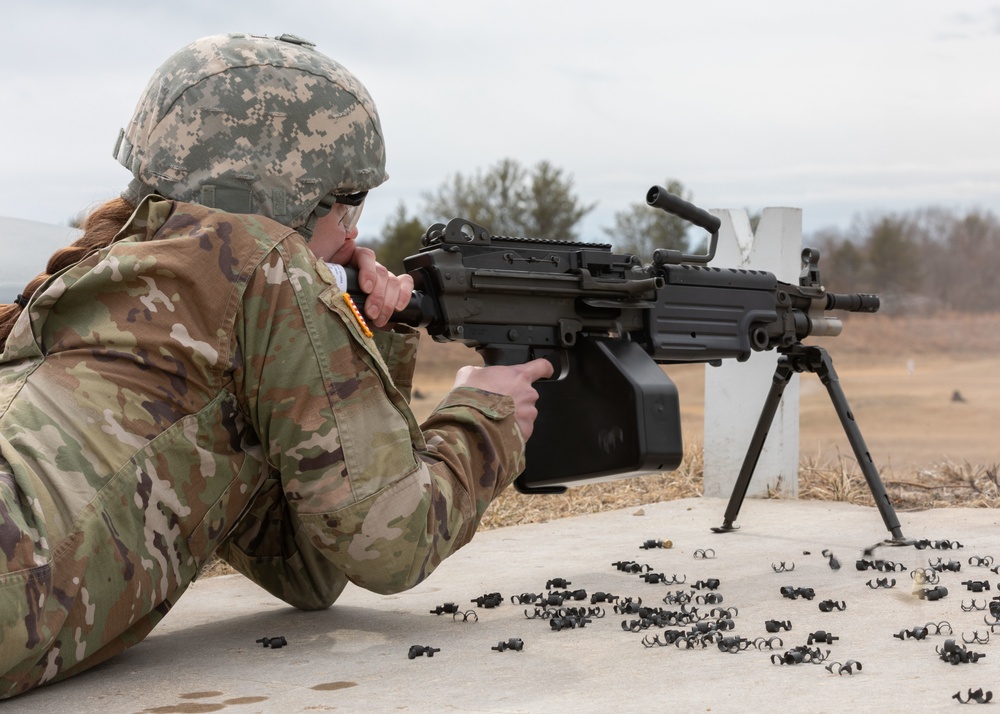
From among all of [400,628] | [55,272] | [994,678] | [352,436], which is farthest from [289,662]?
[994,678]

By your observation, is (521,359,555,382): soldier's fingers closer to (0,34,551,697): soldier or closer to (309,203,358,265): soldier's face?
(0,34,551,697): soldier

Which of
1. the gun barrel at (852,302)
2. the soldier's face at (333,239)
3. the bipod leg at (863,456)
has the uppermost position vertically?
the soldier's face at (333,239)

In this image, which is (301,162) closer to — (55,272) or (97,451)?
(55,272)

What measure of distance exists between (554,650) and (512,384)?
867mm

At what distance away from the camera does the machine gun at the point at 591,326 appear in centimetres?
384

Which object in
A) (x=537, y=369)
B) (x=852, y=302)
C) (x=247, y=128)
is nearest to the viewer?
(x=247, y=128)

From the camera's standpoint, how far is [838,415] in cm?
475

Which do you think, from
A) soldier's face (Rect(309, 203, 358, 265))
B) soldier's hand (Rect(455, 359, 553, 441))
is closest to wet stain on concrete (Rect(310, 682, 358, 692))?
soldier's hand (Rect(455, 359, 553, 441))

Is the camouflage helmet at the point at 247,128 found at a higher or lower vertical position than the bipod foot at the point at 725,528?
higher

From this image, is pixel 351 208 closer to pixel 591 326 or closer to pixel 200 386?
pixel 200 386

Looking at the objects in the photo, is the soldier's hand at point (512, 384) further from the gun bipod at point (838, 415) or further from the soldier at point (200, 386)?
the gun bipod at point (838, 415)

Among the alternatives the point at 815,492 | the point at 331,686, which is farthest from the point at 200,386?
the point at 815,492

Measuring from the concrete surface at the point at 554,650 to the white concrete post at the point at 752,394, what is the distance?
1.42 metres

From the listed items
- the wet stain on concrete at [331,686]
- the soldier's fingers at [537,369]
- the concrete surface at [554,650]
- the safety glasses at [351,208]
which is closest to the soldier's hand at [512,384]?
the soldier's fingers at [537,369]
